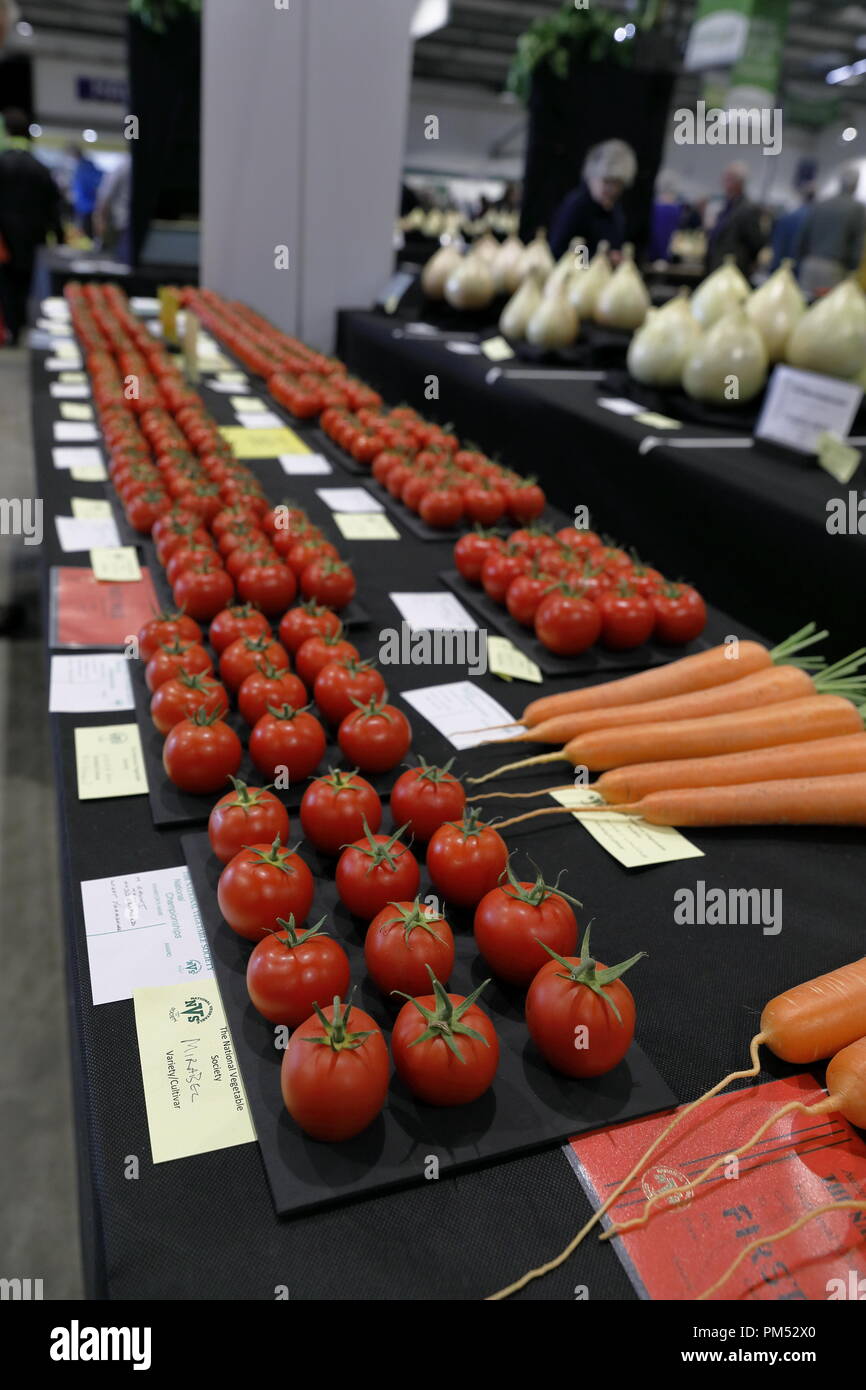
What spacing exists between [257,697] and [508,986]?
2.20ft

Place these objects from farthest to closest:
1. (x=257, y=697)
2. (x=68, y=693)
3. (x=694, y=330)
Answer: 1. (x=694, y=330)
2. (x=68, y=693)
3. (x=257, y=697)

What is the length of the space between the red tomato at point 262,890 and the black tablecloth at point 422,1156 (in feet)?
0.58

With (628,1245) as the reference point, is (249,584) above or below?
above

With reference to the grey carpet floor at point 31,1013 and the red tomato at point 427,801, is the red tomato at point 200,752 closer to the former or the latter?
the red tomato at point 427,801

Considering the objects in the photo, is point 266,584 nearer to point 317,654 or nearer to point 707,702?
point 317,654

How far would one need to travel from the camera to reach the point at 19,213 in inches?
320

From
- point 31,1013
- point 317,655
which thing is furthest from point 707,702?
point 31,1013

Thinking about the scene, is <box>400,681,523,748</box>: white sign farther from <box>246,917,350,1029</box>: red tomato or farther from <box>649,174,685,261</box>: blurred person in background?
<box>649,174,685,261</box>: blurred person in background

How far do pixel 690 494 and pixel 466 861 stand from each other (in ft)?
5.33

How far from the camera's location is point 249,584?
2.02 m

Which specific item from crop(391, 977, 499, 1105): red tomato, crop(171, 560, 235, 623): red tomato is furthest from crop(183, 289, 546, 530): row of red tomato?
crop(391, 977, 499, 1105): red tomato

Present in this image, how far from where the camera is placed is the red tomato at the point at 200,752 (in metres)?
1.43
